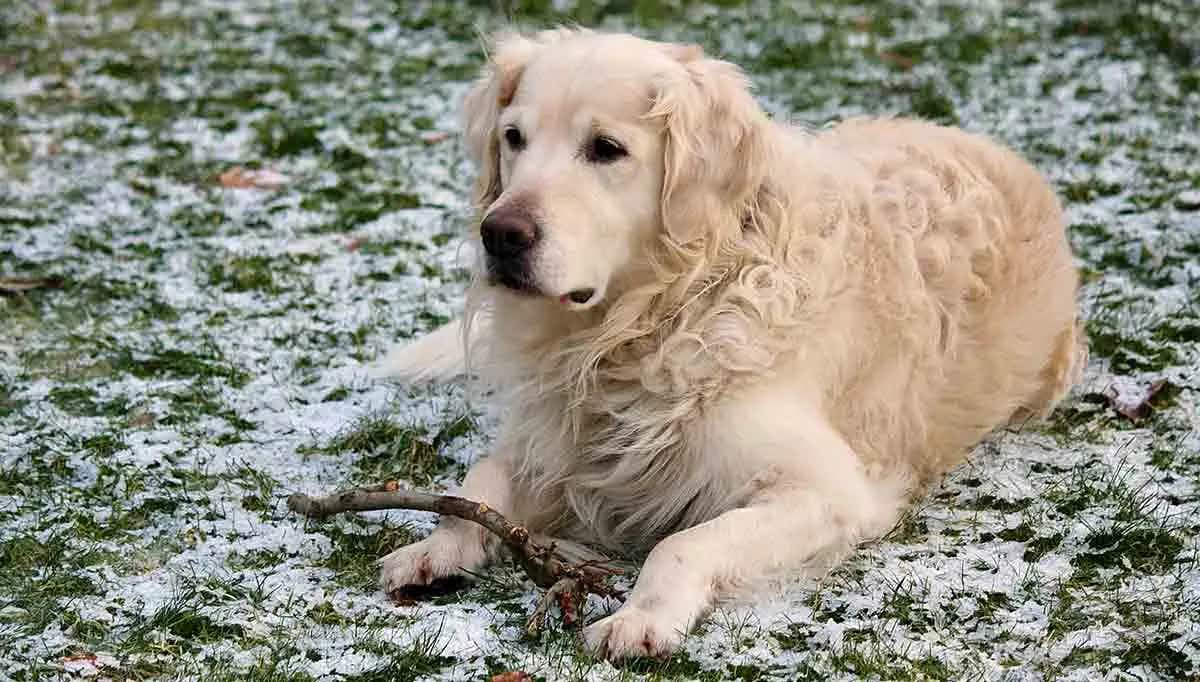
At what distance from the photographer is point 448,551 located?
3.57m

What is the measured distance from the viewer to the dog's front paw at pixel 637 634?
3.10 metres

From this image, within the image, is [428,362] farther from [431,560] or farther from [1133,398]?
[1133,398]

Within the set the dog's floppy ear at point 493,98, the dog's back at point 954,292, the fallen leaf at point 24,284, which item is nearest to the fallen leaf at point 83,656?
the dog's floppy ear at point 493,98

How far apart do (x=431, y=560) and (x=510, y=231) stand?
2.80ft

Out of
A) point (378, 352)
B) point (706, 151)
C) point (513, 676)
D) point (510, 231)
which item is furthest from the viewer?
point (378, 352)

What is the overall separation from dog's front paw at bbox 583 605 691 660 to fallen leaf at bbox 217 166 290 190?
14.0ft

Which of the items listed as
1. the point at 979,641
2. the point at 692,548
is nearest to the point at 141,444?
the point at 692,548

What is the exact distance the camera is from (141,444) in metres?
4.33

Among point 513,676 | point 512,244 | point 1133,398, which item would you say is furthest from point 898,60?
point 513,676

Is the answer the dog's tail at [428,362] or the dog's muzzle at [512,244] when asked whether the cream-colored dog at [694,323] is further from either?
the dog's tail at [428,362]

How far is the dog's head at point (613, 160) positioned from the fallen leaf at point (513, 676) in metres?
0.95

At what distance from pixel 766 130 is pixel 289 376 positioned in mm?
2014

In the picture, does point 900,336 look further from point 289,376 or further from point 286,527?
point 289,376

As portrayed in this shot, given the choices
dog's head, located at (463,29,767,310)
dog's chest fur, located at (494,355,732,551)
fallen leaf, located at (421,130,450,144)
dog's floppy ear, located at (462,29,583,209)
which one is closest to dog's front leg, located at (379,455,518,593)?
dog's chest fur, located at (494,355,732,551)
